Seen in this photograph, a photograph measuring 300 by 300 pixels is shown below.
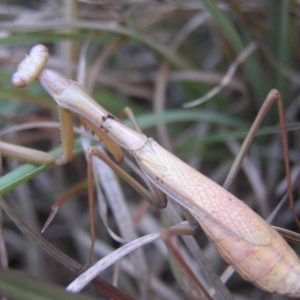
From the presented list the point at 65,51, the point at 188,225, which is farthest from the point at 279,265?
the point at 65,51

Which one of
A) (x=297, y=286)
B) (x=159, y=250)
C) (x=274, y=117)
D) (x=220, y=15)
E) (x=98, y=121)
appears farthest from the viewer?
(x=274, y=117)

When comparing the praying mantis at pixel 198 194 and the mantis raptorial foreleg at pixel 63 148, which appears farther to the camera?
the mantis raptorial foreleg at pixel 63 148

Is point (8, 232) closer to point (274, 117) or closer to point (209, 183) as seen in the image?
point (209, 183)

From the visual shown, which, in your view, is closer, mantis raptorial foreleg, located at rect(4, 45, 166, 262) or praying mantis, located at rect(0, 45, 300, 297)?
praying mantis, located at rect(0, 45, 300, 297)

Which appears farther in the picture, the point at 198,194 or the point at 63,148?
the point at 63,148

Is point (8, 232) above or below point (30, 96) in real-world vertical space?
below

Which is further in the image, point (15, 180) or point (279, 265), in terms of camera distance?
point (15, 180)

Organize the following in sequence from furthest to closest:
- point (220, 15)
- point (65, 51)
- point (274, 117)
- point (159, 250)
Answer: point (65, 51), point (274, 117), point (159, 250), point (220, 15)

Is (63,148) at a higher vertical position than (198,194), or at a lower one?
higher
